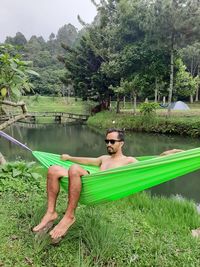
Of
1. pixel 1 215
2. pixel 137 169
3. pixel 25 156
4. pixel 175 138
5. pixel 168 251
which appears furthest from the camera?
pixel 175 138

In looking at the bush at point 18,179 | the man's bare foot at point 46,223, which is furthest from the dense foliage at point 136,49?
the man's bare foot at point 46,223

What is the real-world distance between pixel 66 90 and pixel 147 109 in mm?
18556

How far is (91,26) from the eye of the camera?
18359 mm

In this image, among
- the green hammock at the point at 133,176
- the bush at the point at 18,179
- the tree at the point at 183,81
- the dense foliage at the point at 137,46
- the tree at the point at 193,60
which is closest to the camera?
the green hammock at the point at 133,176

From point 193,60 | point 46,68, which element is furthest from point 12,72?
point 46,68

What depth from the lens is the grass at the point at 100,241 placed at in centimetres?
188

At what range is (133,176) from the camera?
6.23 feet

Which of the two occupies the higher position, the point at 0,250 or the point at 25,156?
the point at 0,250

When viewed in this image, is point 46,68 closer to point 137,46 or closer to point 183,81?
point 183,81

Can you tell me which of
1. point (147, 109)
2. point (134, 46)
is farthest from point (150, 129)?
point (134, 46)

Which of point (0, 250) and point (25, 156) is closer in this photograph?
point (0, 250)

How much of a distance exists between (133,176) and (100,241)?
1.60 ft

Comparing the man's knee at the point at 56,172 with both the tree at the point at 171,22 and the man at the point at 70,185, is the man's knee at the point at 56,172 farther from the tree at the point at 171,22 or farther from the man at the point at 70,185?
the tree at the point at 171,22

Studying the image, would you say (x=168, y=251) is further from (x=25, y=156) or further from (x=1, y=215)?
(x=25, y=156)
